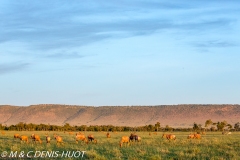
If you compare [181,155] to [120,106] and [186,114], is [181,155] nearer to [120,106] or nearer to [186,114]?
[186,114]

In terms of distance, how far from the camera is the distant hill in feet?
525

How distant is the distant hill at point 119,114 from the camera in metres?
160

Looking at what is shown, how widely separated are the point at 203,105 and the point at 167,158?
15593cm

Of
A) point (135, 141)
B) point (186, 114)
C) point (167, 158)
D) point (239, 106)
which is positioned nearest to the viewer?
point (167, 158)

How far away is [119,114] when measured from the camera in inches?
6816

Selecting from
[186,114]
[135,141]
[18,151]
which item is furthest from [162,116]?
[18,151]

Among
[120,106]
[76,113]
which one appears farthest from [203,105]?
[76,113]

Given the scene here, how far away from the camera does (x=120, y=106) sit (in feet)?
605

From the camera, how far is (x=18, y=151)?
27219mm

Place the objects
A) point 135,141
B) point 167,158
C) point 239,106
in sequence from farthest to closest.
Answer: point 239,106 → point 135,141 → point 167,158

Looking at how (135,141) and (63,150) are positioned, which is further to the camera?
(135,141)

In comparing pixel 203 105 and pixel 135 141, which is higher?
pixel 203 105

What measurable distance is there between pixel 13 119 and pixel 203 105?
74.0m

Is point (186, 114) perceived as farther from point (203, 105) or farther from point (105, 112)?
point (105, 112)
